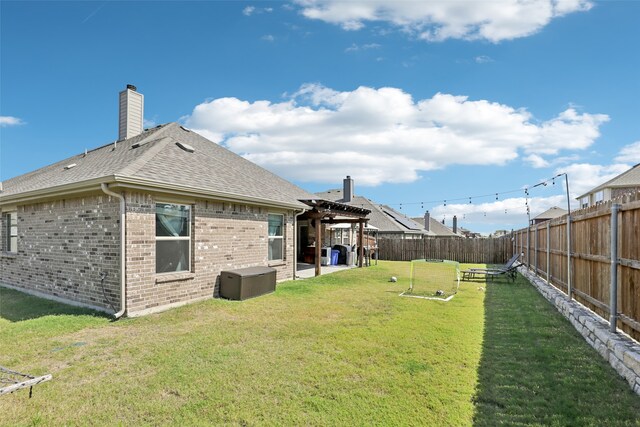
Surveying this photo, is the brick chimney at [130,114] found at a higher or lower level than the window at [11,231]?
higher

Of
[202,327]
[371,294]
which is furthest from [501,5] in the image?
[202,327]

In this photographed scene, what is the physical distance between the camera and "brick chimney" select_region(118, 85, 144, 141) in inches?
529

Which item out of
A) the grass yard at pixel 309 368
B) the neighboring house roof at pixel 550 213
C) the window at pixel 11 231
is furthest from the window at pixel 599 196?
the window at pixel 11 231

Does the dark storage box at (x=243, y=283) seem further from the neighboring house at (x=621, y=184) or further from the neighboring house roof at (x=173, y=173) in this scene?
the neighboring house at (x=621, y=184)

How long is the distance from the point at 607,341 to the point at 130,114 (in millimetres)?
15069

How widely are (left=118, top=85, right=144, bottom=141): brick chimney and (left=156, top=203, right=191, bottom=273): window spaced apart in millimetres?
7066

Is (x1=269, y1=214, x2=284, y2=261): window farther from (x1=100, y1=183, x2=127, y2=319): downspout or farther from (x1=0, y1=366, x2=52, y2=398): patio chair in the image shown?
(x1=0, y1=366, x2=52, y2=398): patio chair

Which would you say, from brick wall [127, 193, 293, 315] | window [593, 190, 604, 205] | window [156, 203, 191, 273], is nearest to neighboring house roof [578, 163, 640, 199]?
window [593, 190, 604, 205]

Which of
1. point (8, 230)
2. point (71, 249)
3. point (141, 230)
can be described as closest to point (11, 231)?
point (8, 230)

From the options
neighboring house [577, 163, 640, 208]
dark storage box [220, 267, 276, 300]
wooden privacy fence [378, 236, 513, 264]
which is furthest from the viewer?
neighboring house [577, 163, 640, 208]

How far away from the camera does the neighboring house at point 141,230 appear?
7.16m

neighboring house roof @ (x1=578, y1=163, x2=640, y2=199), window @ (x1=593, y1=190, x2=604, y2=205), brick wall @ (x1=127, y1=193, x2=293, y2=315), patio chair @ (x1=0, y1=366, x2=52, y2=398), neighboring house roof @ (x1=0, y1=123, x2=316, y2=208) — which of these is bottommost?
patio chair @ (x1=0, y1=366, x2=52, y2=398)

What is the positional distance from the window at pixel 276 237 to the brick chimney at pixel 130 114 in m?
6.57

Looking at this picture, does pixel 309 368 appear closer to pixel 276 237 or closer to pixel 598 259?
pixel 598 259
